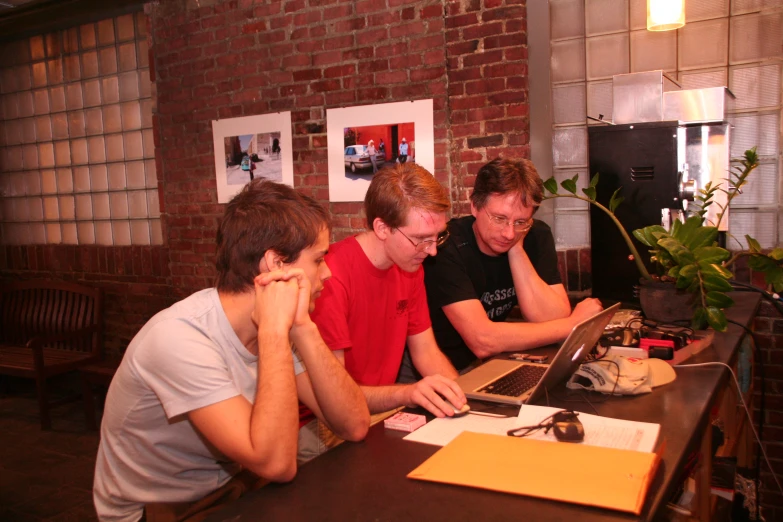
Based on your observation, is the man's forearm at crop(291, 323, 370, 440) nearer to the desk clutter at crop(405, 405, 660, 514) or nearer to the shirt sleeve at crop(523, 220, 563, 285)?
the desk clutter at crop(405, 405, 660, 514)

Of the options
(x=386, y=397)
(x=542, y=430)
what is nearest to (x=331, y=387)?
(x=386, y=397)

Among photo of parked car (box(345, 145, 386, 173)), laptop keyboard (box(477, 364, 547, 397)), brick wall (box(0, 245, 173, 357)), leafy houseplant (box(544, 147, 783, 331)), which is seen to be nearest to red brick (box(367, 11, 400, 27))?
photo of parked car (box(345, 145, 386, 173))

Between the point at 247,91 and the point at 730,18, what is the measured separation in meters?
2.80

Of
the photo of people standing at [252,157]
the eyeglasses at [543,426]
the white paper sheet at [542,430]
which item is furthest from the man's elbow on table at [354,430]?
the photo of people standing at [252,157]

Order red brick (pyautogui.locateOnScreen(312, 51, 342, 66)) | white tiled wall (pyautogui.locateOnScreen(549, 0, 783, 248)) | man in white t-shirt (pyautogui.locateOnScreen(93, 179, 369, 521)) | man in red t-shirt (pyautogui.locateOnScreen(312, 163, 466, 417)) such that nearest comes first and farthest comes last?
man in white t-shirt (pyautogui.locateOnScreen(93, 179, 369, 521))
man in red t-shirt (pyautogui.locateOnScreen(312, 163, 466, 417))
white tiled wall (pyautogui.locateOnScreen(549, 0, 783, 248))
red brick (pyautogui.locateOnScreen(312, 51, 342, 66))

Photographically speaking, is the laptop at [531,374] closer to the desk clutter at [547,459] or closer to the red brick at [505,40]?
the desk clutter at [547,459]

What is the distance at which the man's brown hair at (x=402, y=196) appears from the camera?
1980mm

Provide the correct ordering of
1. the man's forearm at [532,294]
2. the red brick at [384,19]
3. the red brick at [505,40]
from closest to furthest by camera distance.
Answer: the man's forearm at [532,294] < the red brick at [505,40] < the red brick at [384,19]

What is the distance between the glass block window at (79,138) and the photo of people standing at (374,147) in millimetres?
1743

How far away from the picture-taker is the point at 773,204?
3.10 meters

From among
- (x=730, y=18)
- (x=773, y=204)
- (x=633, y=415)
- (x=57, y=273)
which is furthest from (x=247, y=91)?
(x=633, y=415)

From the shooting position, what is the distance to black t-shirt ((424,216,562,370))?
2346mm

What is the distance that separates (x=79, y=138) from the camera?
5.03 metres

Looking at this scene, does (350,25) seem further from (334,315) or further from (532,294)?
(334,315)
